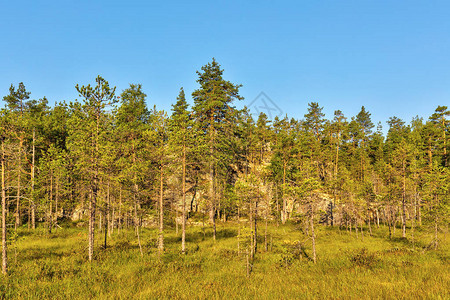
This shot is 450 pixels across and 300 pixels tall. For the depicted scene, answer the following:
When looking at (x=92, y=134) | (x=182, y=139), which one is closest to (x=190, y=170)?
(x=182, y=139)

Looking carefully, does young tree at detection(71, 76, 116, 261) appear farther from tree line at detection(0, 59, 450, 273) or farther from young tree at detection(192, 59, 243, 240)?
young tree at detection(192, 59, 243, 240)

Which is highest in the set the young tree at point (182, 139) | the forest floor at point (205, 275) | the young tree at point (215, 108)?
the young tree at point (215, 108)

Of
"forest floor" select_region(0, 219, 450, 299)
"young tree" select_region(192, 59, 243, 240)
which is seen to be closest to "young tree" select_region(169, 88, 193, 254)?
"forest floor" select_region(0, 219, 450, 299)

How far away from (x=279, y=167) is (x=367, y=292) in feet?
102

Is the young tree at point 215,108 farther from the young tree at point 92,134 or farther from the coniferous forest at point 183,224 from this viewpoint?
the young tree at point 92,134

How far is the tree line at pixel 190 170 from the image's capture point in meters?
15.8

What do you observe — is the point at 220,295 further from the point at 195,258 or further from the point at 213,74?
the point at 213,74

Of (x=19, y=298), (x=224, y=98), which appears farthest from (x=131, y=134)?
(x=19, y=298)

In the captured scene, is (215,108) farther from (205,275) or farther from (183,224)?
(205,275)

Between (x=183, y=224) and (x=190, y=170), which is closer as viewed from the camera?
(x=183, y=224)

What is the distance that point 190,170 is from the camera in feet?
75.8

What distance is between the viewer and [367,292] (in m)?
7.56

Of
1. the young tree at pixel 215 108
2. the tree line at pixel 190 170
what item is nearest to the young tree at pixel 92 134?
the tree line at pixel 190 170

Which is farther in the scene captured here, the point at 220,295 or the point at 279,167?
the point at 279,167
